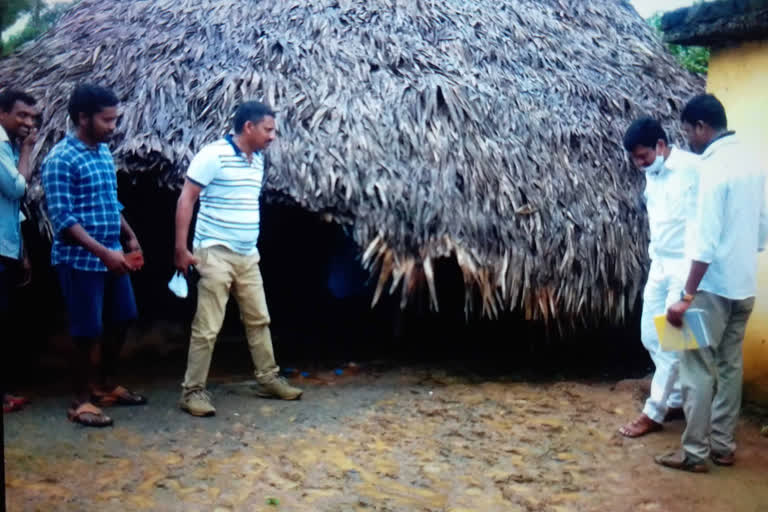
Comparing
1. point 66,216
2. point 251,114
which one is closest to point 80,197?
point 66,216

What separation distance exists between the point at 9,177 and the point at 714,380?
3316 mm

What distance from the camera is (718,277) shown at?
124 inches

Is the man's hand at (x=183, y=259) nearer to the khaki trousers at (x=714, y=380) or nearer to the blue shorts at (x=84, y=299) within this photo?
the blue shorts at (x=84, y=299)

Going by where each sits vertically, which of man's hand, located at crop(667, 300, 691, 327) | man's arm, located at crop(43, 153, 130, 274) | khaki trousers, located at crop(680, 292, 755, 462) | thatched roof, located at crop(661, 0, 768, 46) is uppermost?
thatched roof, located at crop(661, 0, 768, 46)

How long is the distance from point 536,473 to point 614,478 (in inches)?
13.3

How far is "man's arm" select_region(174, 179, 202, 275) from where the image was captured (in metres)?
3.61

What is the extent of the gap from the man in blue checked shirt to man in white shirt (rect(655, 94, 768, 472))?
2546 mm

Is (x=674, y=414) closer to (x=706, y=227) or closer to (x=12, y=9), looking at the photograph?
(x=706, y=227)

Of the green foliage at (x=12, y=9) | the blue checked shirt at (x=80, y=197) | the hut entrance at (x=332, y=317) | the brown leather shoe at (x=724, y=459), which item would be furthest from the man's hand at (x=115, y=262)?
the green foliage at (x=12, y=9)

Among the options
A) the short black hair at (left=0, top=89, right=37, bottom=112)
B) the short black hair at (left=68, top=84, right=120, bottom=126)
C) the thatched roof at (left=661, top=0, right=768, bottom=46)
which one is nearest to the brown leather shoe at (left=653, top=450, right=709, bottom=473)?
the thatched roof at (left=661, top=0, right=768, bottom=46)

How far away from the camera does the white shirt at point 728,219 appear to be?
304cm

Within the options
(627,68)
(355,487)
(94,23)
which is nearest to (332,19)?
(94,23)

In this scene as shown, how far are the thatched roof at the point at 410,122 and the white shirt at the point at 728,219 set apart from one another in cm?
147

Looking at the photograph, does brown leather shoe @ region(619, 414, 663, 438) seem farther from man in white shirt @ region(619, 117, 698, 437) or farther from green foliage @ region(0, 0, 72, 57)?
green foliage @ region(0, 0, 72, 57)
